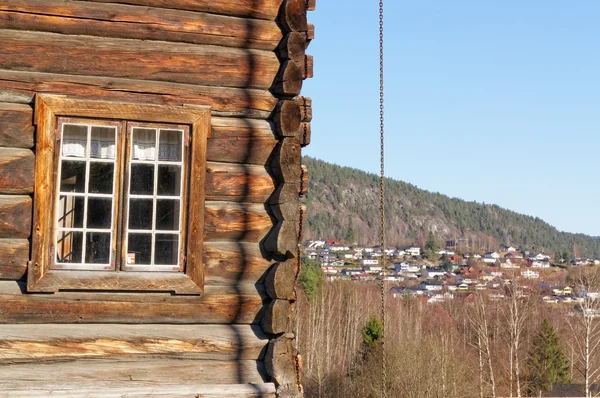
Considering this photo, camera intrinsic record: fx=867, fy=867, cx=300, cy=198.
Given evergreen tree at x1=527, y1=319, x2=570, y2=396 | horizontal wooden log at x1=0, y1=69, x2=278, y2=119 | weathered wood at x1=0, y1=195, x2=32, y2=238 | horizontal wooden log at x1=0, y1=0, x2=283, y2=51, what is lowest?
evergreen tree at x1=527, y1=319, x2=570, y2=396

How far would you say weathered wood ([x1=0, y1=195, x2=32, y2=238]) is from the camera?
5789 mm

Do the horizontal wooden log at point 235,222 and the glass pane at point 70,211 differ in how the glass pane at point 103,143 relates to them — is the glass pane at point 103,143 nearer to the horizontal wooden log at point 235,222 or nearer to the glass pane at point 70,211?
the glass pane at point 70,211

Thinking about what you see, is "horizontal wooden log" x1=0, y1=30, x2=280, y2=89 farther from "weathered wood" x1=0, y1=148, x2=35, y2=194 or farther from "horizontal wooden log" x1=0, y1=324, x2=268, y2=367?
"horizontal wooden log" x1=0, y1=324, x2=268, y2=367

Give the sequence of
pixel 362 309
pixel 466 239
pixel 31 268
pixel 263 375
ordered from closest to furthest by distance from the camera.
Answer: pixel 31 268, pixel 263 375, pixel 362 309, pixel 466 239

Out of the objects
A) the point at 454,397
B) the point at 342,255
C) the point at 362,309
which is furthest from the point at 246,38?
the point at 342,255

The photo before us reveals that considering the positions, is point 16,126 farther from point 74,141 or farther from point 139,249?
point 139,249

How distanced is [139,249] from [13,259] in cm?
84

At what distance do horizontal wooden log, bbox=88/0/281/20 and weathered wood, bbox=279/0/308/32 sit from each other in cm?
8

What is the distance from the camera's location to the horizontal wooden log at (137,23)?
234 inches

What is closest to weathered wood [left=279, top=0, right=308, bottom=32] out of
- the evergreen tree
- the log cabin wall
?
the log cabin wall

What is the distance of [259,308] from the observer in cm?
624

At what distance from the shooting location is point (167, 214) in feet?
20.2

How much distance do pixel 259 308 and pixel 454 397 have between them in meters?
34.7

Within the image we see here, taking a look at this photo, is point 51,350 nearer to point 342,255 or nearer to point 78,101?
point 78,101
